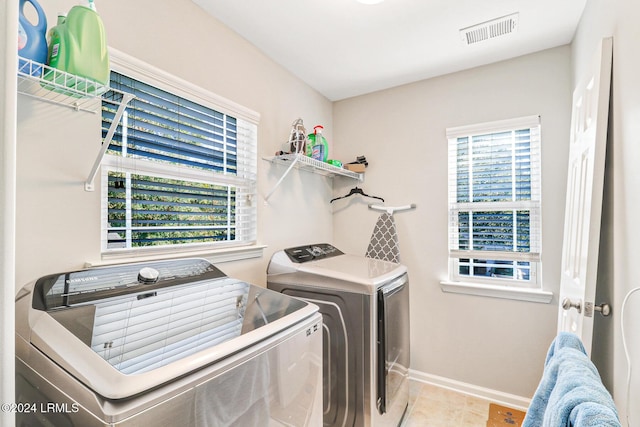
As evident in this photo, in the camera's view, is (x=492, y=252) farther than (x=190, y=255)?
Yes

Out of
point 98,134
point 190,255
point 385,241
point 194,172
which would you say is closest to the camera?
point 98,134

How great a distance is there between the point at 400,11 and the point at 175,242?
1.80 metres

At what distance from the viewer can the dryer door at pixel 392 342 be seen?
171cm

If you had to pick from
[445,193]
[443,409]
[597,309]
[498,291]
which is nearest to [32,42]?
[597,309]

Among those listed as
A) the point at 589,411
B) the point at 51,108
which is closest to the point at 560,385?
the point at 589,411

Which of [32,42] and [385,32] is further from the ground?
[385,32]

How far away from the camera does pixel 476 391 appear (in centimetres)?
238

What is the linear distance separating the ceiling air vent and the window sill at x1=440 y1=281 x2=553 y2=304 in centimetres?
176

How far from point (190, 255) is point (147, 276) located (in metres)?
0.39

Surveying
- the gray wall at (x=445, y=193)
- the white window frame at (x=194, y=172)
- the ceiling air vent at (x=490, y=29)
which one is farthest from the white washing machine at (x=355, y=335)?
the ceiling air vent at (x=490, y=29)

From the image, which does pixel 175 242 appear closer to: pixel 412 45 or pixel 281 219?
pixel 281 219

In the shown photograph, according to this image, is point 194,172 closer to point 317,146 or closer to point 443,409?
point 317,146

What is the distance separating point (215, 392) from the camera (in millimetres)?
772

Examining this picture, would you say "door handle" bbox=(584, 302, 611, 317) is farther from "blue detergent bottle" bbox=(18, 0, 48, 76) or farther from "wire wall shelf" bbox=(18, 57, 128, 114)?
"blue detergent bottle" bbox=(18, 0, 48, 76)
